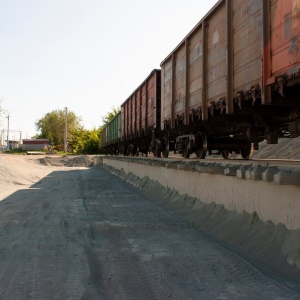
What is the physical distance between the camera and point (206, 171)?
700 centimetres

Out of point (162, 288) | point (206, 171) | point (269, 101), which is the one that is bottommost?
point (162, 288)

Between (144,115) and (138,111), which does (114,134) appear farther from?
(144,115)

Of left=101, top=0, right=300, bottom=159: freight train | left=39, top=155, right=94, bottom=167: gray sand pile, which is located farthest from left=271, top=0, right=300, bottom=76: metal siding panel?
left=39, top=155, right=94, bottom=167: gray sand pile

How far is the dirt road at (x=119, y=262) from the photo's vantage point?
351 centimetres

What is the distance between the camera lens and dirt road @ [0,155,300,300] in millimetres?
3514

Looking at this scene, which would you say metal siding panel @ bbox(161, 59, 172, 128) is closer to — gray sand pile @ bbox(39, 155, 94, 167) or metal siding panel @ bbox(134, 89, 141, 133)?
metal siding panel @ bbox(134, 89, 141, 133)

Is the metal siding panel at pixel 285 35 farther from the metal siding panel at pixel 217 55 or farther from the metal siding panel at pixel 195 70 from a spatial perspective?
the metal siding panel at pixel 195 70

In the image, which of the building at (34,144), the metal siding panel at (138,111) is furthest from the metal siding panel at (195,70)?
the building at (34,144)

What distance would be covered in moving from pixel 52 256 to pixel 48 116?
119m

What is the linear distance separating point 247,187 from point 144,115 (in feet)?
36.0

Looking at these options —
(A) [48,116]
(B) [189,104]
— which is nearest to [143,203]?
(B) [189,104]

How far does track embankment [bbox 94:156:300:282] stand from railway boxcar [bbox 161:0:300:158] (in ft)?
4.32

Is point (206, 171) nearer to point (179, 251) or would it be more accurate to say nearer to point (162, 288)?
point (179, 251)

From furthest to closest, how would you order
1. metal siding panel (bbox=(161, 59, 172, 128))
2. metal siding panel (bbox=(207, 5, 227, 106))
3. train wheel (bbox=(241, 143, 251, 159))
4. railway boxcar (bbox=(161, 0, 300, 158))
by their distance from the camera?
metal siding panel (bbox=(161, 59, 172, 128)), train wheel (bbox=(241, 143, 251, 159)), metal siding panel (bbox=(207, 5, 227, 106)), railway boxcar (bbox=(161, 0, 300, 158))
